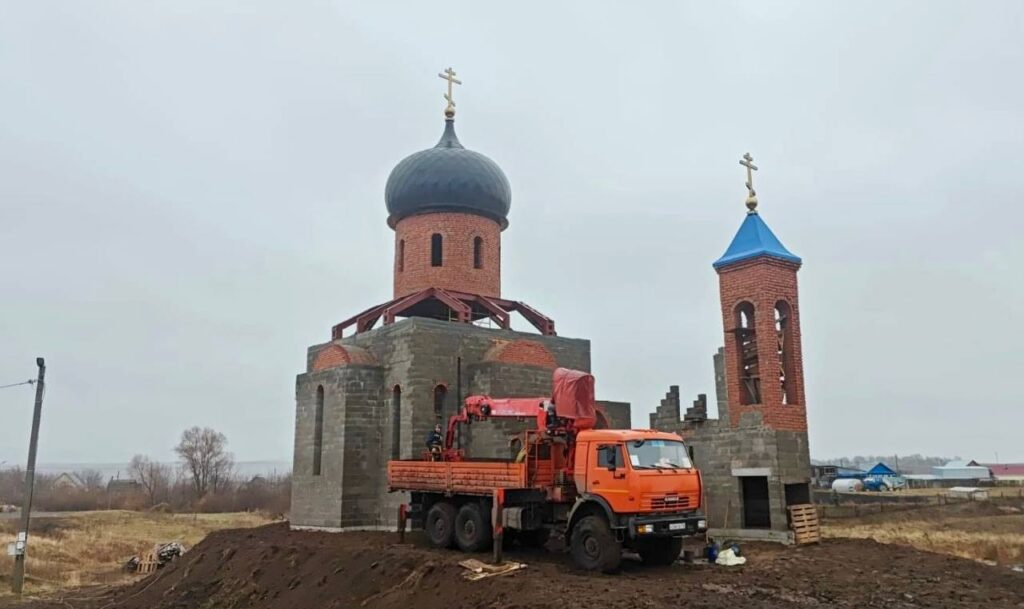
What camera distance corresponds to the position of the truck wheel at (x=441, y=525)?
14023 mm

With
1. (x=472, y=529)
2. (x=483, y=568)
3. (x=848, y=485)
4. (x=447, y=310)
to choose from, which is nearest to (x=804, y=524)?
(x=472, y=529)

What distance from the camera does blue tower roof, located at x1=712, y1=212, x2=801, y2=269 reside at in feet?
55.0

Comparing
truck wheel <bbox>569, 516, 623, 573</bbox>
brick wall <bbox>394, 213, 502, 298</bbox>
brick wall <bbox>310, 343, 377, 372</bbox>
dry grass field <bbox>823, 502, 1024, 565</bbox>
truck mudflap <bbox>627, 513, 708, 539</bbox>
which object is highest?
brick wall <bbox>394, 213, 502, 298</bbox>

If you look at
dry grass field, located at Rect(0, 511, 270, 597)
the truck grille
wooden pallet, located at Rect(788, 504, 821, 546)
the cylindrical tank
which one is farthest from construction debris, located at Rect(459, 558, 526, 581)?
the cylindrical tank

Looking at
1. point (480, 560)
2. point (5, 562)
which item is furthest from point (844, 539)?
point (5, 562)

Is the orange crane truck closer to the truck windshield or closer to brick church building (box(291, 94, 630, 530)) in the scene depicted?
the truck windshield

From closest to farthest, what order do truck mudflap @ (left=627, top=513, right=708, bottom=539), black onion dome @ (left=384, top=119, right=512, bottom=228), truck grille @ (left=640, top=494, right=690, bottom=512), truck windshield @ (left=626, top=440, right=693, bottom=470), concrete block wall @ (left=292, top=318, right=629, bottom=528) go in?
truck mudflap @ (left=627, top=513, right=708, bottom=539), truck grille @ (left=640, top=494, right=690, bottom=512), truck windshield @ (left=626, top=440, right=693, bottom=470), concrete block wall @ (left=292, top=318, right=629, bottom=528), black onion dome @ (left=384, top=119, right=512, bottom=228)

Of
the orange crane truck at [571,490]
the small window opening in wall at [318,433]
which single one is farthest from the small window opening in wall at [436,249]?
the orange crane truck at [571,490]

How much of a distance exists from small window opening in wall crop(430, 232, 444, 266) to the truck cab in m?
9.88

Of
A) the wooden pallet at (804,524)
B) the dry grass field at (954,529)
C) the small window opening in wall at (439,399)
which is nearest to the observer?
the wooden pallet at (804,524)

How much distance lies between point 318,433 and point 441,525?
6302mm

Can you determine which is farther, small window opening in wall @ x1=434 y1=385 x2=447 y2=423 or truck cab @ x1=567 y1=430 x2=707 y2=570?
small window opening in wall @ x1=434 y1=385 x2=447 y2=423

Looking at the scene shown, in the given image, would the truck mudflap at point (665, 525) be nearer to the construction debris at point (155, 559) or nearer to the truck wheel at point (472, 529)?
the truck wheel at point (472, 529)

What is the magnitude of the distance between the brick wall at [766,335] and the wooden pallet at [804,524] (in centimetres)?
167
